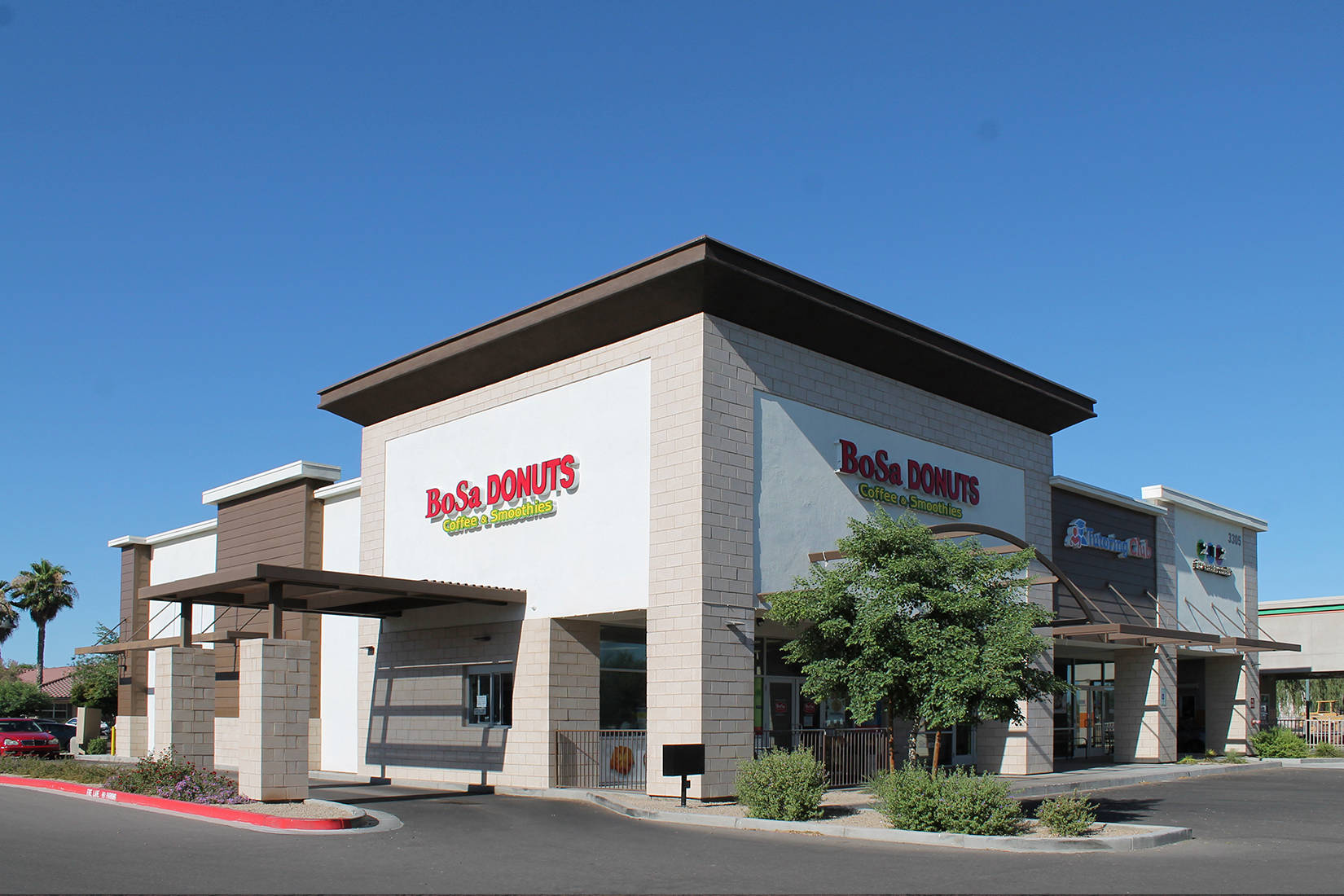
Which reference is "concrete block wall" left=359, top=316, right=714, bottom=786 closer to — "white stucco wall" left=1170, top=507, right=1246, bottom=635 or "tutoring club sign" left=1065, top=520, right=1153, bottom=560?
"tutoring club sign" left=1065, top=520, right=1153, bottom=560

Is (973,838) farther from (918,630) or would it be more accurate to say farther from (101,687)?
(101,687)

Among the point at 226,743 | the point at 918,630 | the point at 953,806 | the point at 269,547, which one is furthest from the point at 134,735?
the point at 953,806

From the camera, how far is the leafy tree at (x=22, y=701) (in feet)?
238

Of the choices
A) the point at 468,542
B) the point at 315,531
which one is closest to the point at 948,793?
the point at 468,542

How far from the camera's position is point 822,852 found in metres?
15.4

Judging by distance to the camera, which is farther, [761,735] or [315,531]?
[315,531]

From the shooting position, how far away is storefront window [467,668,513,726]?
26000mm

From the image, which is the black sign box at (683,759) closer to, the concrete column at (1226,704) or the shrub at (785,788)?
the shrub at (785,788)

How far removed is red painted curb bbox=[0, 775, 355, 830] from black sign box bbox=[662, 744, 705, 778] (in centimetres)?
504

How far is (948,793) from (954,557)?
4.46 meters

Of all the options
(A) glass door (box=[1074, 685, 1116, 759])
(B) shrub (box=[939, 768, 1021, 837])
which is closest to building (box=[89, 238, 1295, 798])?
(A) glass door (box=[1074, 685, 1116, 759])

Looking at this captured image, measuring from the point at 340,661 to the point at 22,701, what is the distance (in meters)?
52.7

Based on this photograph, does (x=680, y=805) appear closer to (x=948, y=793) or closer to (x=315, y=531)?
(x=948, y=793)

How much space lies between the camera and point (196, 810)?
19703 mm
